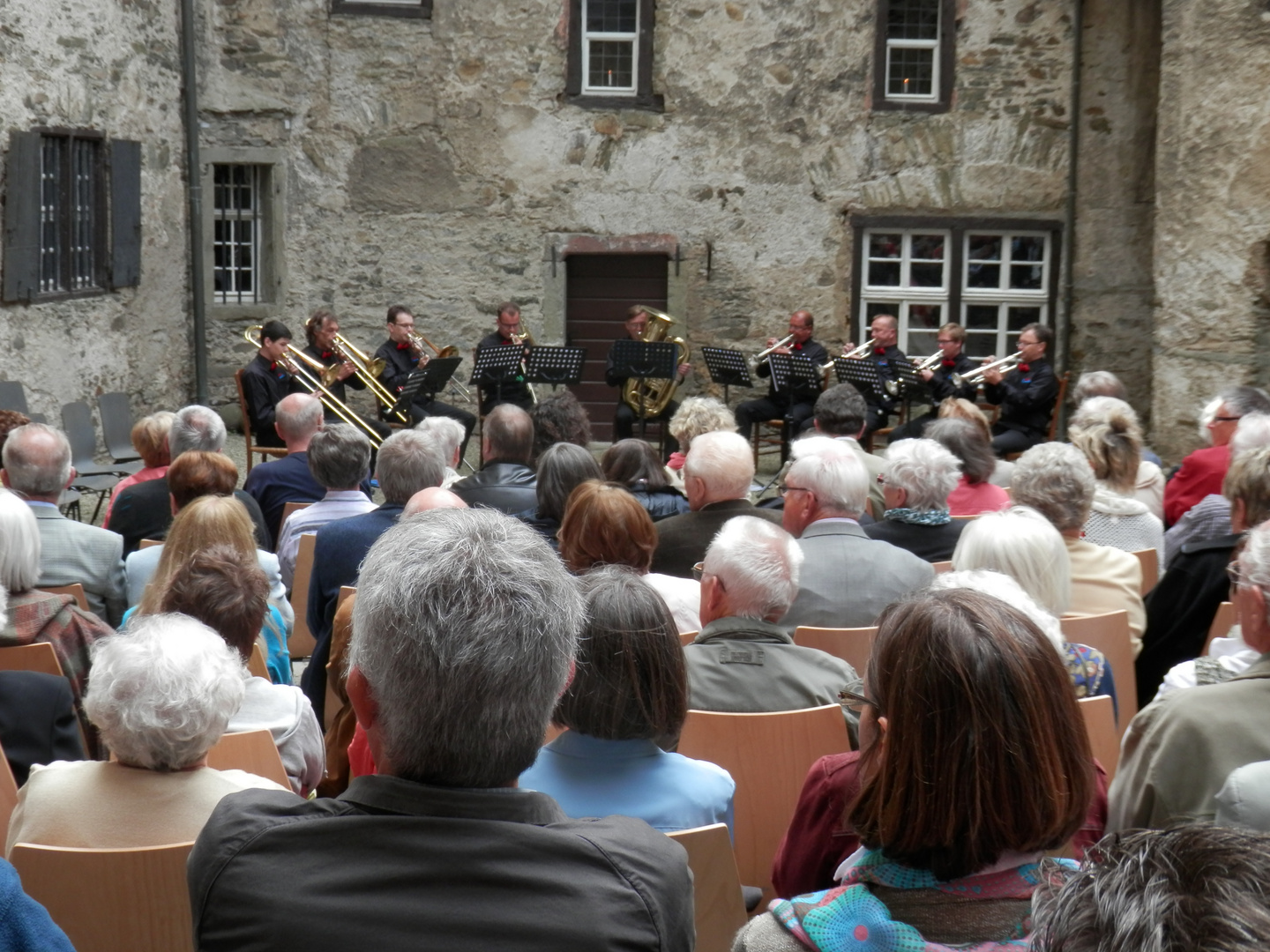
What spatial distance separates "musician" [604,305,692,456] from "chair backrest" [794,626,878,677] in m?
7.54

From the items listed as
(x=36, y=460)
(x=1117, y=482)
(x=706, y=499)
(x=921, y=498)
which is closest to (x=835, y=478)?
(x=921, y=498)

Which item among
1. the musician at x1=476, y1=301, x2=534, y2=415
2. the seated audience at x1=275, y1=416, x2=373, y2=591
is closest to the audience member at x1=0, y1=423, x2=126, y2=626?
the seated audience at x1=275, y1=416, x2=373, y2=591

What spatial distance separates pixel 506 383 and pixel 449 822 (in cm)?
939

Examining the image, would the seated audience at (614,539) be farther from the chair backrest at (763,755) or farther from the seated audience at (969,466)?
the seated audience at (969,466)

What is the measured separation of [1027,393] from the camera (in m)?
9.92

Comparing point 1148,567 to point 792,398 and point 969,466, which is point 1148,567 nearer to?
point 969,466

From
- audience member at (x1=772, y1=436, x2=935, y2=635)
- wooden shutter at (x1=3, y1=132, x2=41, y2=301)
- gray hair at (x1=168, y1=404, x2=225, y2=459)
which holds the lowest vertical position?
audience member at (x1=772, y1=436, x2=935, y2=635)

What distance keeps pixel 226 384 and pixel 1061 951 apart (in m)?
12.5

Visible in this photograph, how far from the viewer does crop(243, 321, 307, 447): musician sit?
31.3 ft

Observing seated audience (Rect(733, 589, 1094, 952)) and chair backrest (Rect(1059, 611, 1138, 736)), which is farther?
chair backrest (Rect(1059, 611, 1138, 736))

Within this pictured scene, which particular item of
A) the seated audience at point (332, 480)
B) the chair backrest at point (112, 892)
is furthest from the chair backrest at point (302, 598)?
the chair backrest at point (112, 892)

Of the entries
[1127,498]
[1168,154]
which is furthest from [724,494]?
[1168,154]

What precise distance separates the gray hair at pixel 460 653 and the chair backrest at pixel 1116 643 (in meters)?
2.24

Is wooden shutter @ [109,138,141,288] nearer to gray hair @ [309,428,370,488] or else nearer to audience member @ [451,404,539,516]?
audience member @ [451,404,539,516]
